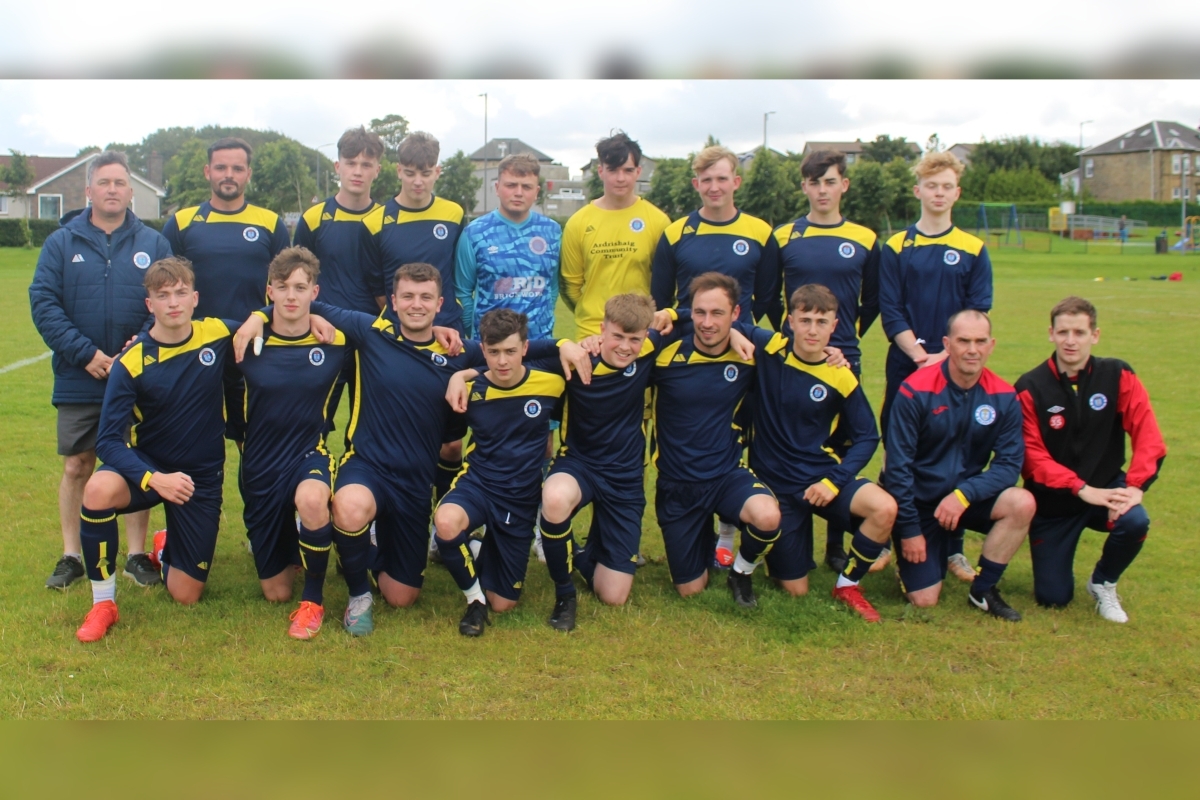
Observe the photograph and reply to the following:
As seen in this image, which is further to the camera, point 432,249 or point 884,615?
point 432,249

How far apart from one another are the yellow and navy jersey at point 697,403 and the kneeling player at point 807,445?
0.16 m

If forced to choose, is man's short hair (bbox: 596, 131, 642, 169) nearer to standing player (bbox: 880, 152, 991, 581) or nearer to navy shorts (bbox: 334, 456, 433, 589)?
standing player (bbox: 880, 152, 991, 581)

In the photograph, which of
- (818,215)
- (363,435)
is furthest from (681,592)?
(818,215)

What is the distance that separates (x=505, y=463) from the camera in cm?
494

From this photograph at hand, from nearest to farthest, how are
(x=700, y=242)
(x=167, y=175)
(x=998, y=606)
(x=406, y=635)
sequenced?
(x=406, y=635)
(x=998, y=606)
(x=700, y=242)
(x=167, y=175)

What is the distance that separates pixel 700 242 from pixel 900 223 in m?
38.4

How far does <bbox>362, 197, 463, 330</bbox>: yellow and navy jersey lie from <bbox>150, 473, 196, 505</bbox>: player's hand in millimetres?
1690

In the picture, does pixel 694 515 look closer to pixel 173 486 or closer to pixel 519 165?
pixel 519 165

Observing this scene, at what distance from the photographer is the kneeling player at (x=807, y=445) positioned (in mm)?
4980

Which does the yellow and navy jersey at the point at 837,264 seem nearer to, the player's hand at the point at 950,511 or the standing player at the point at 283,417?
the player's hand at the point at 950,511

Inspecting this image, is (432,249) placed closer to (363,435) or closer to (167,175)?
(363,435)

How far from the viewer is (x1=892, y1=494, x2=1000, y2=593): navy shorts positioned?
4996 millimetres

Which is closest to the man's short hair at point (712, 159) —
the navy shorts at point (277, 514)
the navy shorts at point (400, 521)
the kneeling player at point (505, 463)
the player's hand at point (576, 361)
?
the player's hand at point (576, 361)

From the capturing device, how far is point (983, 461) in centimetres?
512
